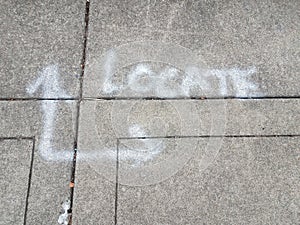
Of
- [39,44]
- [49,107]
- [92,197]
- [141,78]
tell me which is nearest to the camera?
[92,197]

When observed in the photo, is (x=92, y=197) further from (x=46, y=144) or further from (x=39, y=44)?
(x=39, y=44)

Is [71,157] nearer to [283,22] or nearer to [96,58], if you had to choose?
[96,58]

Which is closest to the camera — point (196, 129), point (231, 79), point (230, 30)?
point (196, 129)

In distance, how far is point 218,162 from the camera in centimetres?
293

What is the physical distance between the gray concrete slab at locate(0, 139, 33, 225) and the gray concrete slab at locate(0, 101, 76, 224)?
0.05 m


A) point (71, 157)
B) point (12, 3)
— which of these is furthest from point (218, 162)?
point (12, 3)

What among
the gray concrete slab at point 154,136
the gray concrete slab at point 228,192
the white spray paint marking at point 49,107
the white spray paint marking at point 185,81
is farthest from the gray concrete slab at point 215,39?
the gray concrete slab at point 228,192

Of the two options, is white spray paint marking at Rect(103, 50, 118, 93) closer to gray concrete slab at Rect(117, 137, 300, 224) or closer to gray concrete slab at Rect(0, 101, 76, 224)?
gray concrete slab at Rect(0, 101, 76, 224)

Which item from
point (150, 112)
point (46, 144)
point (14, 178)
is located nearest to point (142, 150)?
point (150, 112)

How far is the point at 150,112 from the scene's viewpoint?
10.2 ft

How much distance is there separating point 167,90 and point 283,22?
130 centimetres

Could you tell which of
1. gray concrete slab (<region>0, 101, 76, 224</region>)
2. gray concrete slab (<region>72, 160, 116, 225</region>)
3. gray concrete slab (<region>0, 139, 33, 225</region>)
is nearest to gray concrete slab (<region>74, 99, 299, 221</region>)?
gray concrete slab (<region>72, 160, 116, 225</region>)

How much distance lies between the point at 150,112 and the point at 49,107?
31.8 inches

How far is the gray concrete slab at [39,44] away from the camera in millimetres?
3172
